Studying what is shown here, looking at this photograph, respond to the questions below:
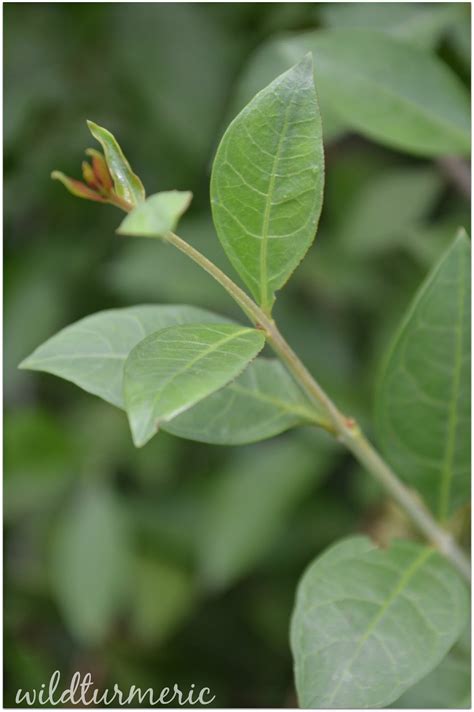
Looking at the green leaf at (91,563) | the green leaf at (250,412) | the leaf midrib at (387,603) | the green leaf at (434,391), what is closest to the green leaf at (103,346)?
the green leaf at (250,412)

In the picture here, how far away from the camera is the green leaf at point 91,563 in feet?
5.68

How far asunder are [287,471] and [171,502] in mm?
268

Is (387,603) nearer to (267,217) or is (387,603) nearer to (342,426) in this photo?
(342,426)

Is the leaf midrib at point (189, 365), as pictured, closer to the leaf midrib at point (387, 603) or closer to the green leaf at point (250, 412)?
the green leaf at point (250, 412)

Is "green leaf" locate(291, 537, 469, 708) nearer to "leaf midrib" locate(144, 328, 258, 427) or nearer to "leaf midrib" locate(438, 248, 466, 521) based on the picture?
"leaf midrib" locate(438, 248, 466, 521)

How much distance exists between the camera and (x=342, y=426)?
96 centimetres

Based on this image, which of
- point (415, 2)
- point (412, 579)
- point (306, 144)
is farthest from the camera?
point (415, 2)

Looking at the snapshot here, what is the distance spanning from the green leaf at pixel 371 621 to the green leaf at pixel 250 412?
15cm

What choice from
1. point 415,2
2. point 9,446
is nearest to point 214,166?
point 415,2

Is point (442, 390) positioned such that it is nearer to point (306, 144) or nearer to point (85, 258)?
point (306, 144)

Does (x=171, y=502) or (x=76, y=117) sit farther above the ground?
(x=76, y=117)

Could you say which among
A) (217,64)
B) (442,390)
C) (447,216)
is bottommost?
(442,390)

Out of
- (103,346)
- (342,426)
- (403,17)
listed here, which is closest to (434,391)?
(342,426)

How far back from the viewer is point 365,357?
1.82m
